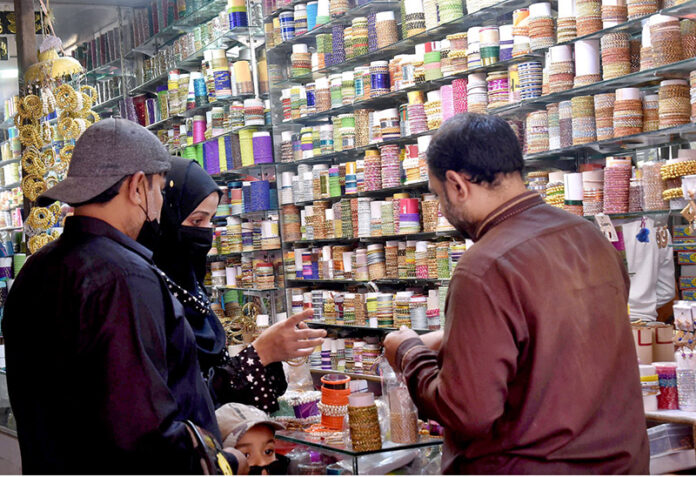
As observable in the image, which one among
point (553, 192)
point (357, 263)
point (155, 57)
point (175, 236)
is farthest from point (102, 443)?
point (155, 57)

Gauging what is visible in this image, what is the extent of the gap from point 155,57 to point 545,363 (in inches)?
253

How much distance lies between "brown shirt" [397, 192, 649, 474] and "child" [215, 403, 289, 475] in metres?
0.61

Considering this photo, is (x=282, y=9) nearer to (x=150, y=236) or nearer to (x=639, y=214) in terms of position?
(x=639, y=214)

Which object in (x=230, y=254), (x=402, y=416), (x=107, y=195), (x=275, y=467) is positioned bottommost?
(x=275, y=467)

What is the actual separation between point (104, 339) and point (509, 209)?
87 centimetres

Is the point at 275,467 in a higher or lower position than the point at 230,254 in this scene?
lower

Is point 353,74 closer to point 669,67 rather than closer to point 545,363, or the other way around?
point 669,67

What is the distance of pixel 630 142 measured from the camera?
3.48 meters

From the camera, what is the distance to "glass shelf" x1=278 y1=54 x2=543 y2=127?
400 cm

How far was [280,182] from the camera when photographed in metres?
5.68

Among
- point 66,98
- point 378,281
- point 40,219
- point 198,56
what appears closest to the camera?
point 40,219

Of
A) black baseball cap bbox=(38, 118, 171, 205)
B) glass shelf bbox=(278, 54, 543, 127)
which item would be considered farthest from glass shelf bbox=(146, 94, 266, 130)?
black baseball cap bbox=(38, 118, 171, 205)

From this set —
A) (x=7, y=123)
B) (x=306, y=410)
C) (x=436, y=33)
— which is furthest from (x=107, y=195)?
(x=7, y=123)

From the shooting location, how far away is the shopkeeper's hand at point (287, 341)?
231 cm
